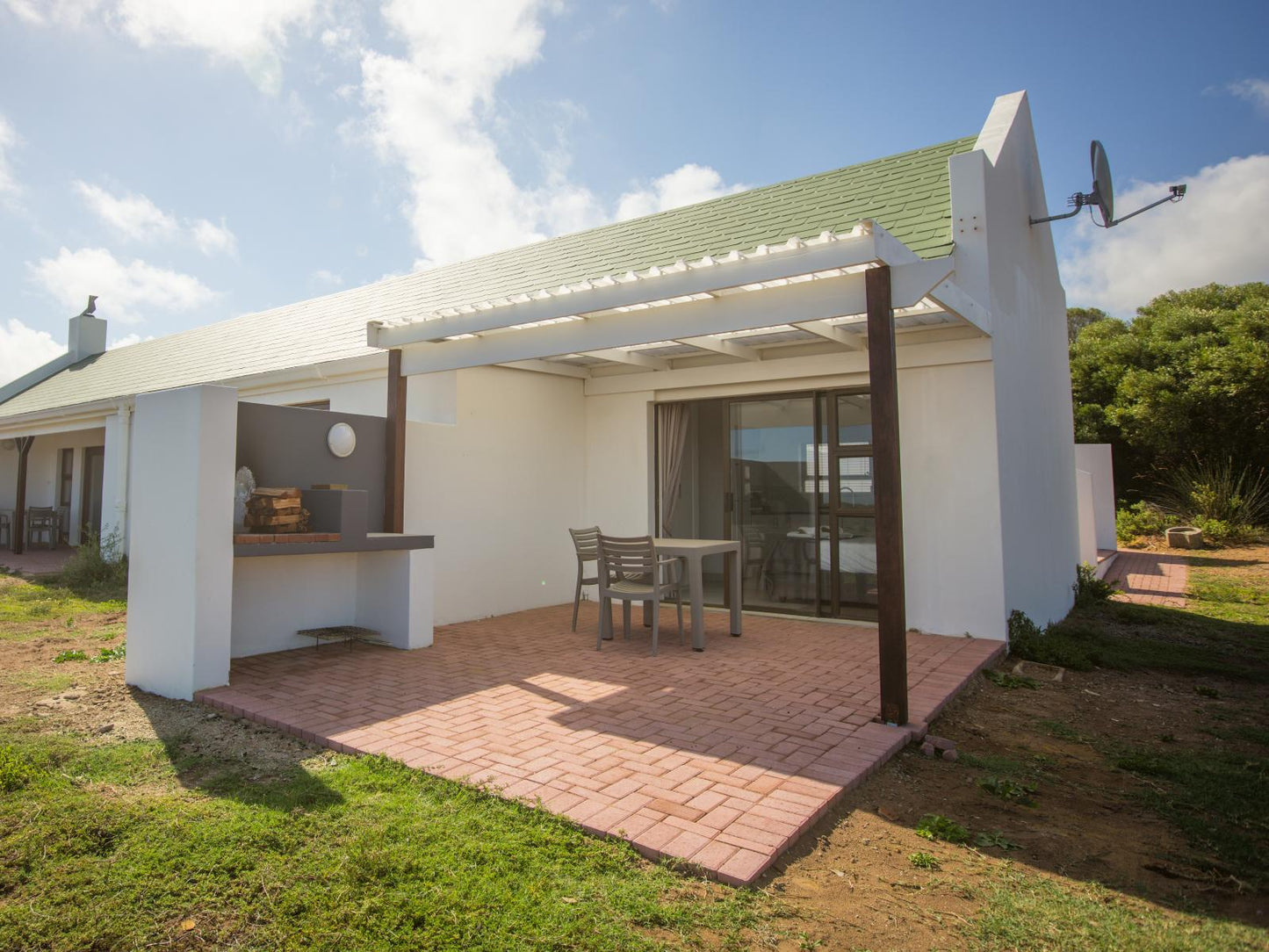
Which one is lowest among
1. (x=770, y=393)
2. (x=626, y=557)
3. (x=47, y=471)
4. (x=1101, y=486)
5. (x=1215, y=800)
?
(x=1215, y=800)

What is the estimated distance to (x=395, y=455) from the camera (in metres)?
7.21

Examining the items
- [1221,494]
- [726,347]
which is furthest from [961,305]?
[1221,494]

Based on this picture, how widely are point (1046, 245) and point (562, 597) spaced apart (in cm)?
798

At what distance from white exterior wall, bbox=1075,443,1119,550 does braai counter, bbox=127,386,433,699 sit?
15523 mm

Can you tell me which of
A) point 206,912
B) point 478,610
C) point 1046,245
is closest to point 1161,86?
point 1046,245

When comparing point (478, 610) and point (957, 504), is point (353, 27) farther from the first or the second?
point (957, 504)

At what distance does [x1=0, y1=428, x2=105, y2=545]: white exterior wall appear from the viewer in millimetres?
16391

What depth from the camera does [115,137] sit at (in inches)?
360

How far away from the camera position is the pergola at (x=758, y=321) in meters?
4.44

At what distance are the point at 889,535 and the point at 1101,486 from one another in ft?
49.2

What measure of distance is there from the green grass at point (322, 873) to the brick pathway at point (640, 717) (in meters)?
0.27

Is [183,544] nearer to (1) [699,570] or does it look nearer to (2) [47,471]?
(1) [699,570]

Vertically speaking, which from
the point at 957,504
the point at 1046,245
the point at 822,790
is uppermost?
the point at 1046,245

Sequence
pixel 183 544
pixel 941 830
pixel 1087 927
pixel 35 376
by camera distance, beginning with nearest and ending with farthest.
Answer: pixel 1087 927
pixel 941 830
pixel 183 544
pixel 35 376
